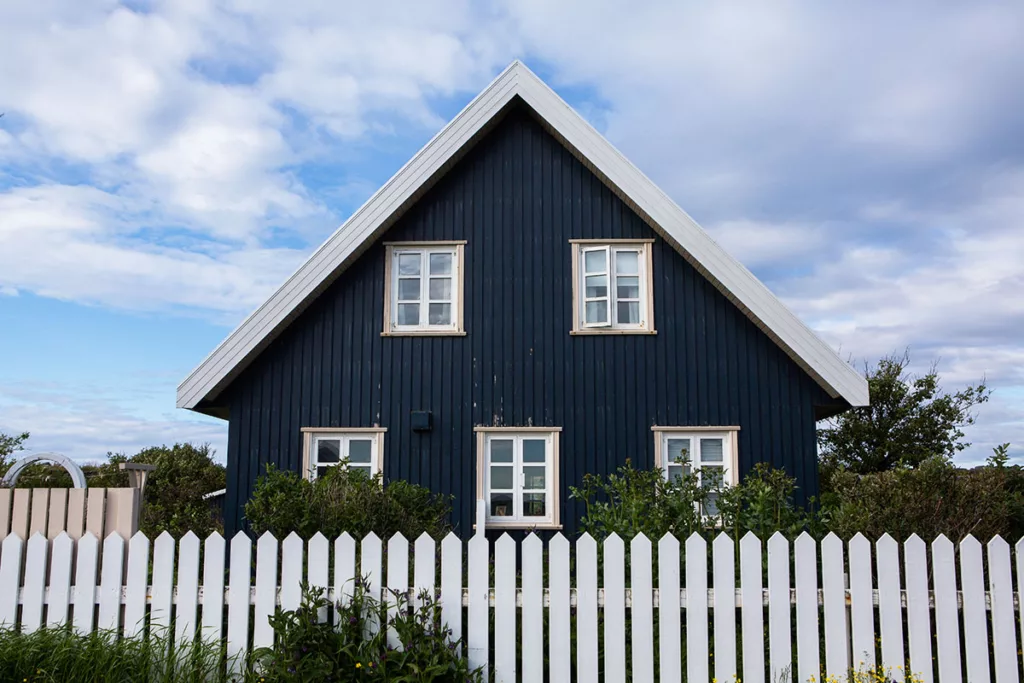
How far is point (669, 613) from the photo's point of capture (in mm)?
7137

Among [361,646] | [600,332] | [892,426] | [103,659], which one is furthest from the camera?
[892,426]

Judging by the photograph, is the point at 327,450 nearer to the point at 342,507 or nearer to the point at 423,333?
the point at 423,333

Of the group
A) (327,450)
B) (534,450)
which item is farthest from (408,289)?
(534,450)

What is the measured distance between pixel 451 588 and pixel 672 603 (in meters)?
1.68

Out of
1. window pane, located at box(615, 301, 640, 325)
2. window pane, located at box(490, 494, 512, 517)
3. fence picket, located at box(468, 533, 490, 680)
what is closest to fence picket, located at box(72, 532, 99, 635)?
fence picket, located at box(468, 533, 490, 680)

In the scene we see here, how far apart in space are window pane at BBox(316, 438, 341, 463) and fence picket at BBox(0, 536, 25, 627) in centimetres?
555

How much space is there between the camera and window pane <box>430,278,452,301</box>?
13.4 metres

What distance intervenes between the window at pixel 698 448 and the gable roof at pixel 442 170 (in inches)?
57.8

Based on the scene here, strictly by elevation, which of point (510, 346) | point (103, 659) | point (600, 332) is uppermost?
point (600, 332)

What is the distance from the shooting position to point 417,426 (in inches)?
508

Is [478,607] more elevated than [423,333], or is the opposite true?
[423,333]

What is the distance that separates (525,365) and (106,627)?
6865mm

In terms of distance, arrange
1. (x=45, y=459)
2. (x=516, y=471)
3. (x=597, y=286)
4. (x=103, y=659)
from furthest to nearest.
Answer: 1. (x=597, y=286)
2. (x=516, y=471)
3. (x=45, y=459)
4. (x=103, y=659)

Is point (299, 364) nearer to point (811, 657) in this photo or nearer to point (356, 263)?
point (356, 263)
